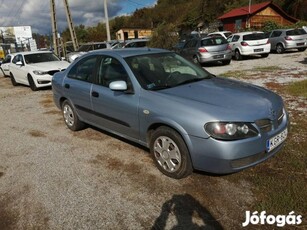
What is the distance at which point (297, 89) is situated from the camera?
7754 millimetres

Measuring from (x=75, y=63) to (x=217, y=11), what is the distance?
5322cm

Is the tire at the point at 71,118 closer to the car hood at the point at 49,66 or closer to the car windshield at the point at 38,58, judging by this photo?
the car hood at the point at 49,66

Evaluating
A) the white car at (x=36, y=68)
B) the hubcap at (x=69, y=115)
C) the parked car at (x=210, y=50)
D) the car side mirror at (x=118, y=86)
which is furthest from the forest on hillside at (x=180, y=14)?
the car side mirror at (x=118, y=86)

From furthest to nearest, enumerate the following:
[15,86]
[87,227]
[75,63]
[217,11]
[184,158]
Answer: [217,11] < [15,86] < [75,63] < [184,158] < [87,227]

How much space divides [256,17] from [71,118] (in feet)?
120

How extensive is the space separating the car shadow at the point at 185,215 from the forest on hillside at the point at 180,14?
31975mm

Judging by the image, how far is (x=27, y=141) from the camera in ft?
18.0

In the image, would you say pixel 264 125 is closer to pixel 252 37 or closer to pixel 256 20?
pixel 252 37

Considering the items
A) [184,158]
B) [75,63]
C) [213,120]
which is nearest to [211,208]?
[184,158]

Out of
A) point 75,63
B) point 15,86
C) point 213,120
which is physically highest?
point 75,63

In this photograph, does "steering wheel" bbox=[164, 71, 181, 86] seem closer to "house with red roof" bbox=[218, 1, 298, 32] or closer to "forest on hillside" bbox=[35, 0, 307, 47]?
"forest on hillside" bbox=[35, 0, 307, 47]

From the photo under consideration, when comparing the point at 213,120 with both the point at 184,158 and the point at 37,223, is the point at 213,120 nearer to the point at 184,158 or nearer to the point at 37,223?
the point at 184,158

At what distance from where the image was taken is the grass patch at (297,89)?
731 cm

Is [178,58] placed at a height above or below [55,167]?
above
